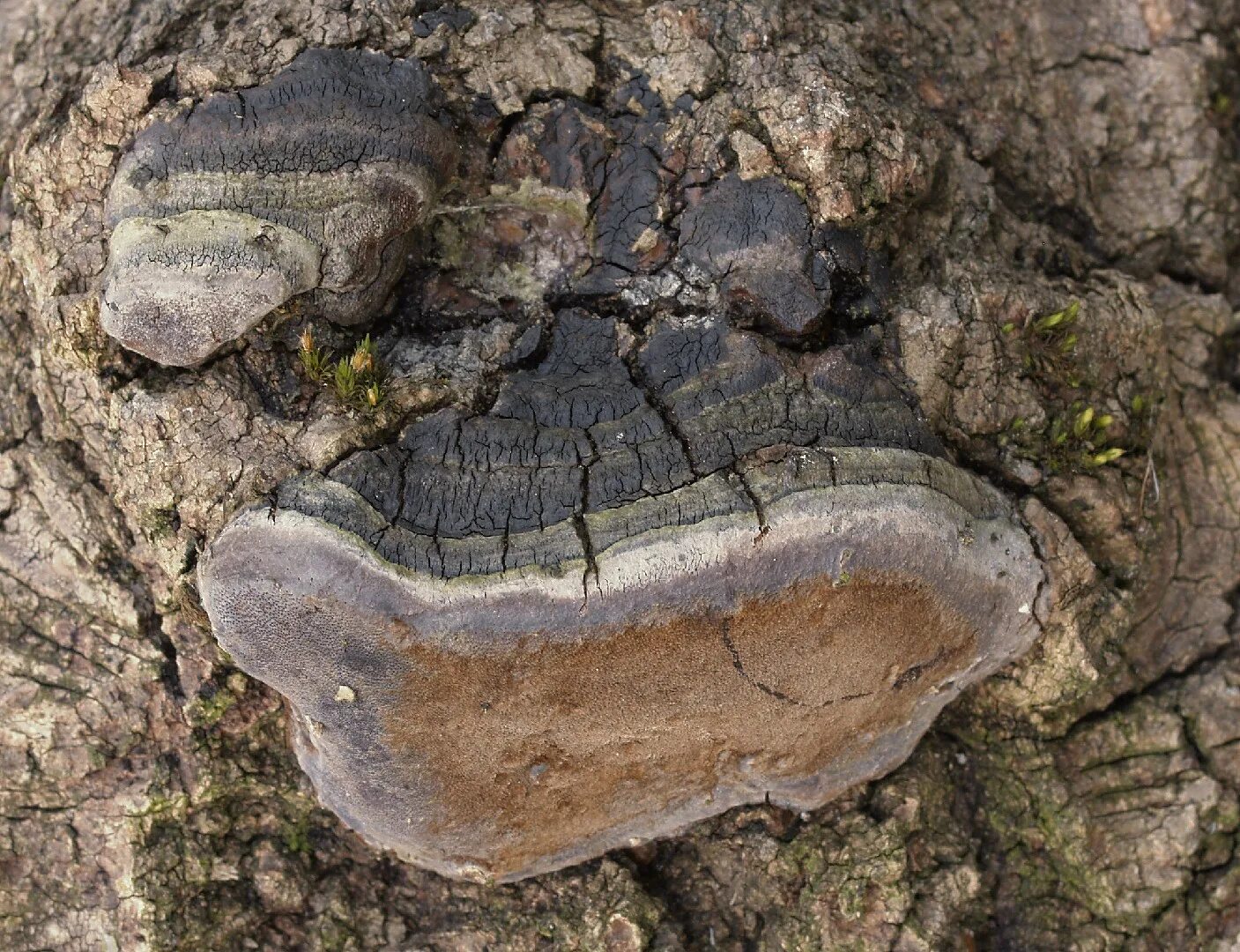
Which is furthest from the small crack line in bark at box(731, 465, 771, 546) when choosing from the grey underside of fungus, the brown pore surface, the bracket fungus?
the bracket fungus

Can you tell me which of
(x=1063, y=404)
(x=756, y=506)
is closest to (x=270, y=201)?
(x=756, y=506)

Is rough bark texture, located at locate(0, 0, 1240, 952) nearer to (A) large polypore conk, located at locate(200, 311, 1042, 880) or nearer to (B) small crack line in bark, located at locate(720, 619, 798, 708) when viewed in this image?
(A) large polypore conk, located at locate(200, 311, 1042, 880)

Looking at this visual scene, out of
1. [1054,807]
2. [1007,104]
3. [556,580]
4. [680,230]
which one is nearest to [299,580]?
[556,580]

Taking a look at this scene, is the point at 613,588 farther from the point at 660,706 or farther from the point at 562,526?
the point at 660,706

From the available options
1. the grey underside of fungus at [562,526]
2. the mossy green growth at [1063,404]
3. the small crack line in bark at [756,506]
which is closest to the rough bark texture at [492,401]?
the mossy green growth at [1063,404]

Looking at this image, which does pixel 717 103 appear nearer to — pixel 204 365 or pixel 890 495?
pixel 890 495
